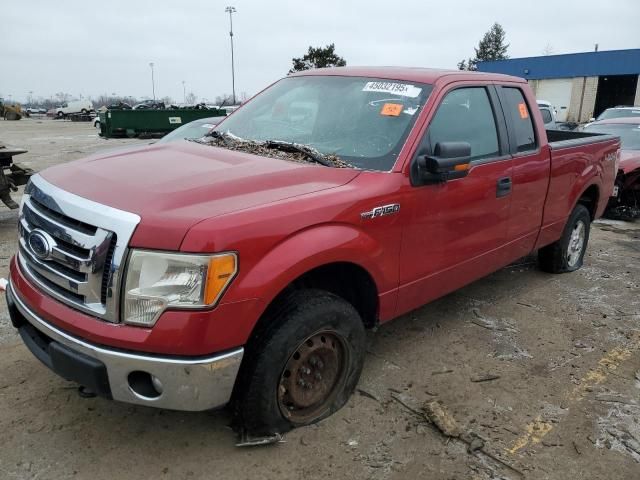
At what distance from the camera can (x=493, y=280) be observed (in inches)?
216

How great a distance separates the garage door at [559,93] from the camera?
39.9 meters

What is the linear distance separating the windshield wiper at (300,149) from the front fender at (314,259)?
517 millimetres

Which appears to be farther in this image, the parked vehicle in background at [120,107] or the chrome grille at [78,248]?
the parked vehicle in background at [120,107]

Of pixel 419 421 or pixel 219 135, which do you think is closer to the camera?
pixel 419 421

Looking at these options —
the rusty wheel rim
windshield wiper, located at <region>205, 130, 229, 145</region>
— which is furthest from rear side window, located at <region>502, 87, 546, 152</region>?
the rusty wheel rim

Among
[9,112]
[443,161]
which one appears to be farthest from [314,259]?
[9,112]

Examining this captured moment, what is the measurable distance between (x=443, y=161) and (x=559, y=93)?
42640 millimetres

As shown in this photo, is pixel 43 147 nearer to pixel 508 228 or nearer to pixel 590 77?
pixel 508 228

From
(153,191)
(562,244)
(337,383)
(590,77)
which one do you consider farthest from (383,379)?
(590,77)

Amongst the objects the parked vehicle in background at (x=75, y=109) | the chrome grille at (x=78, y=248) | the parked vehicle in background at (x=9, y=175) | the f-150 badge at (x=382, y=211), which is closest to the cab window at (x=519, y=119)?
the f-150 badge at (x=382, y=211)

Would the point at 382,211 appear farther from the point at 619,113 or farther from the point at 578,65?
the point at 578,65

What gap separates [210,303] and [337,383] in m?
1.09

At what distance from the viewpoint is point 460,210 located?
11.6ft

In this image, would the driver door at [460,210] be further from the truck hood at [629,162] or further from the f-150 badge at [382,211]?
the truck hood at [629,162]
